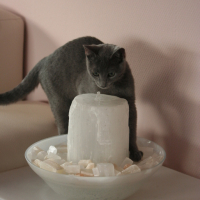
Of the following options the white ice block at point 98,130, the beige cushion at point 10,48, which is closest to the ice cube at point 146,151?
the white ice block at point 98,130

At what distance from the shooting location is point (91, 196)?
698 millimetres

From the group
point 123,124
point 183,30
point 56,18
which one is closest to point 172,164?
point 123,124

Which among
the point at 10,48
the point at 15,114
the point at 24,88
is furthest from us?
the point at 10,48

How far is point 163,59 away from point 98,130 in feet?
1.15

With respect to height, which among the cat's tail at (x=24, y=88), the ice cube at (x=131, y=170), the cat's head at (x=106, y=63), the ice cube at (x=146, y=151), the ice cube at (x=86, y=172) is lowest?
the ice cube at (x=146, y=151)

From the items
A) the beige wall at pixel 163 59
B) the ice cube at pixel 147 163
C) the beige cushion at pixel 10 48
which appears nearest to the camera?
the ice cube at pixel 147 163

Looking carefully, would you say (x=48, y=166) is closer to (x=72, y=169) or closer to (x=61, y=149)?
(x=72, y=169)

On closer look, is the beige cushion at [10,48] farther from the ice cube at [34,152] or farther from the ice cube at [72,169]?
the ice cube at [72,169]

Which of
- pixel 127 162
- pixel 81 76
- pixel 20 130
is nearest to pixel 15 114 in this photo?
pixel 20 130

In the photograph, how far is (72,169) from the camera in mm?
710

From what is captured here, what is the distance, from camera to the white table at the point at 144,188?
0.80m

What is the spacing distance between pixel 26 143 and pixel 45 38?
56cm

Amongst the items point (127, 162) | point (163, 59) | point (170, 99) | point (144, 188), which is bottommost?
point (144, 188)

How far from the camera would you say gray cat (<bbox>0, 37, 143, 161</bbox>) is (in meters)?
0.85
